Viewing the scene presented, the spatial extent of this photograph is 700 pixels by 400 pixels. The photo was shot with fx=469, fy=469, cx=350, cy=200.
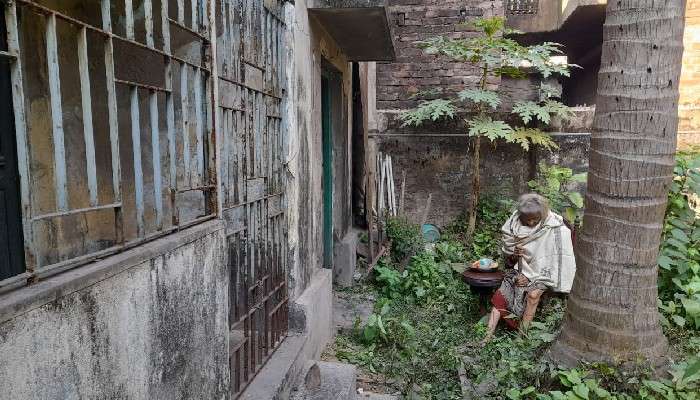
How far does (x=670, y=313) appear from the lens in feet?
14.0

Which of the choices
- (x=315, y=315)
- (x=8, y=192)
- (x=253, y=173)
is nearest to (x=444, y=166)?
(x=315, y=315)

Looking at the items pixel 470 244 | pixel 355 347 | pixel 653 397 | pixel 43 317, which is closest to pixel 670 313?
pixel 653 397

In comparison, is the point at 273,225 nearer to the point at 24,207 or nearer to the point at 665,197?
the point at 24,207

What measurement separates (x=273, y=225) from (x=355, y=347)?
190 cm

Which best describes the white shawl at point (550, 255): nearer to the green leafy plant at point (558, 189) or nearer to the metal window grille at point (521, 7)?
the green leafy plant at point (558, 189)

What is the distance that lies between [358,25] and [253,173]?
2.25 meters

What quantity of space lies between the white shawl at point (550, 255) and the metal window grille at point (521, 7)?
26.3 feet

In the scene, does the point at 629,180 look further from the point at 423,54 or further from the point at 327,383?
the point at 423,54

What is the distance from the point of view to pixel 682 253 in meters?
4.68

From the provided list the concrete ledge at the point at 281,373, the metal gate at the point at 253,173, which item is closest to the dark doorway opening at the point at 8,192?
the metal gate at the point at 253,173

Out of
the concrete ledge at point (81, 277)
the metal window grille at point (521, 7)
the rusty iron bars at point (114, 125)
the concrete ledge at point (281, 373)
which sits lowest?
the concrete ledge at point (281, 373)

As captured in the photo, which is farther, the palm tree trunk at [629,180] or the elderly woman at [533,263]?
the elderly woman at [533,263]

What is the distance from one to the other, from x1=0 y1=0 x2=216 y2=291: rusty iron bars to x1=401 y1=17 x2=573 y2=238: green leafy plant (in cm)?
520

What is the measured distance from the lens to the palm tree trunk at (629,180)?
331 cm
